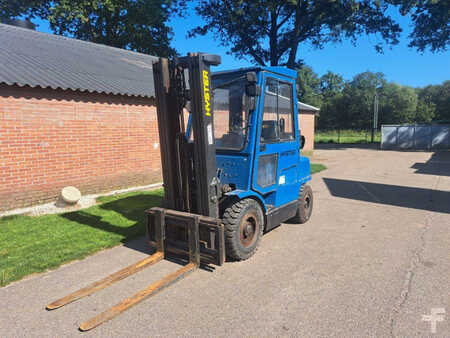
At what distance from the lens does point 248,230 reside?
4.57 meters

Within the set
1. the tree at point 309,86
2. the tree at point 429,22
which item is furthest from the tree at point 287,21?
the tree at point 309,86

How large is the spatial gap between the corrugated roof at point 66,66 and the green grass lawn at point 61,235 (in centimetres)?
324

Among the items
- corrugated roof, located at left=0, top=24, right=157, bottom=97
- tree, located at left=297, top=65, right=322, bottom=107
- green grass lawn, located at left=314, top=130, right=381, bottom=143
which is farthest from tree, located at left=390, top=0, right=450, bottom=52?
tree, located at left=297, top=65, right=322, bottom=107

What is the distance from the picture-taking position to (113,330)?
2.98 m

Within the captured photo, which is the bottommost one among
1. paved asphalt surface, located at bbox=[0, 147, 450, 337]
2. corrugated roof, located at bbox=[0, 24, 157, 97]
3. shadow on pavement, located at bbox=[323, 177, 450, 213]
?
shadow on pavement, located at bbox=[323, 177, 450, 213]

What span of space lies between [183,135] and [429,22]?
96.0 feet

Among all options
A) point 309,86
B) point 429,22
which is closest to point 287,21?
point 429,22

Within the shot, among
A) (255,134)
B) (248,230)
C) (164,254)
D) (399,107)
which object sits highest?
(399,107)

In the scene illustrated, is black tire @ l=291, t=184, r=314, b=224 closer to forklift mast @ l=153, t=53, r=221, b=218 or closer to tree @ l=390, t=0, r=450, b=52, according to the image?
forklift mast @ l=153, t=53, r=221, b=218

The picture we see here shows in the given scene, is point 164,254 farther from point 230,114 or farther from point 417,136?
point 417,136

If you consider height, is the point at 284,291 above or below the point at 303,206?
below

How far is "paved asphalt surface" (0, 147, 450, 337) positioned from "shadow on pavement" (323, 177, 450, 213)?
2.11 metres

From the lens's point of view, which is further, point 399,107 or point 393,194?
point 399,107

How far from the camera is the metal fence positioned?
2627cm
